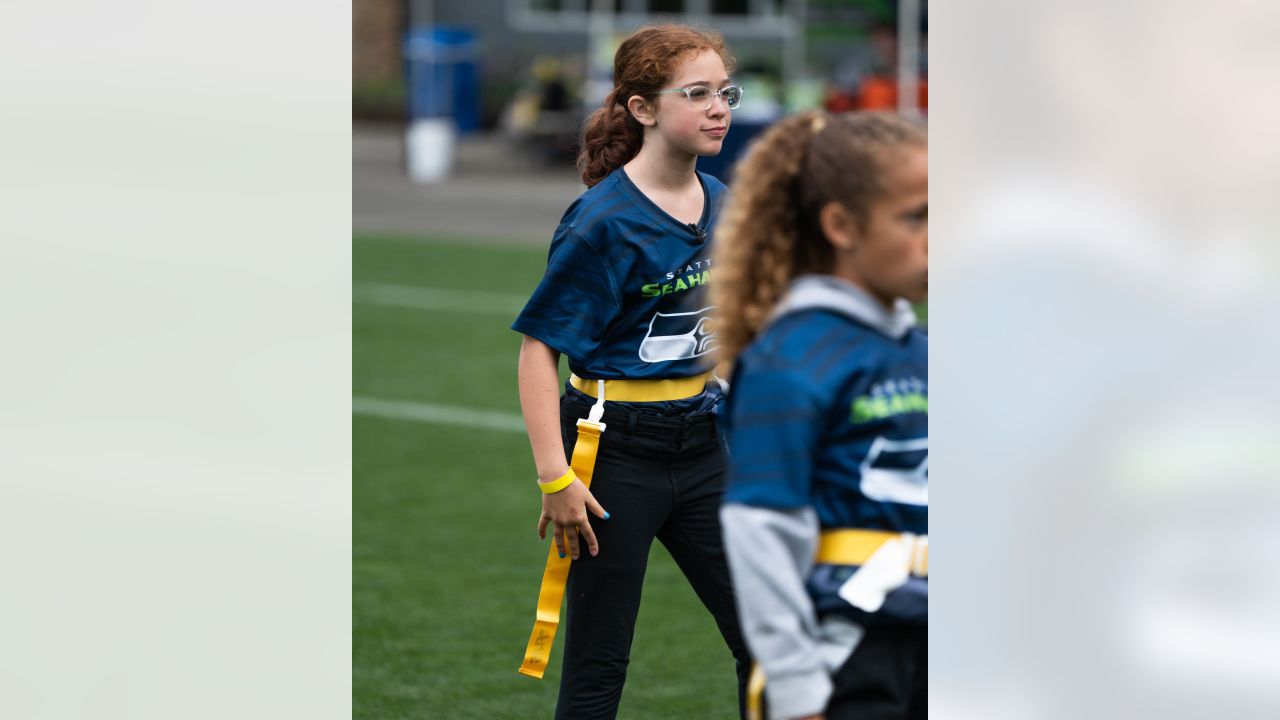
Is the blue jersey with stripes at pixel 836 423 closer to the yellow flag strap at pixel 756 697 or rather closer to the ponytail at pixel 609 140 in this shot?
the yellow flag strap at pixel 756 697

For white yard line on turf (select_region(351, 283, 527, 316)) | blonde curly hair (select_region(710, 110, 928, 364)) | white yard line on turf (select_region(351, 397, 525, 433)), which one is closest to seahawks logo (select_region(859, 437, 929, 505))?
blonde curly hair (select_region(710, 110, 928, 364))

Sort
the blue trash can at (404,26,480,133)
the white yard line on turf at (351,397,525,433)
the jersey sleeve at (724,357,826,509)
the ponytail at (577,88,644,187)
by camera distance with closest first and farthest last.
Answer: the jersey sleeve at (724,357,826,509) < the ponytail at (577,88,644,187) < the white yard line on turf at (351,397,525,433) < the blue trash can at (404,26,480,133)

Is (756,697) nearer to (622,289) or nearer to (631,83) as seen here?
(622,289)

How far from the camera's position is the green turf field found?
5.57m

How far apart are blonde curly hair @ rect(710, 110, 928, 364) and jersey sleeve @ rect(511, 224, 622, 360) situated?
106cm

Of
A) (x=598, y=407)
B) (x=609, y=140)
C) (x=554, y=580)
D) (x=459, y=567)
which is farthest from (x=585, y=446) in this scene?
(x=459, y=567)

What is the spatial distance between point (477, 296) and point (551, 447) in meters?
11.0

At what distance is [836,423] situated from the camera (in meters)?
2.50

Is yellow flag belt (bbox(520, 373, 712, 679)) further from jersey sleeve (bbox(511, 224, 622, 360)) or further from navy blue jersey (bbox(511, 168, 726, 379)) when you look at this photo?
jersey sleeve (bbox(511, 224, 622, 360))

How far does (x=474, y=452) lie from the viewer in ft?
30.4

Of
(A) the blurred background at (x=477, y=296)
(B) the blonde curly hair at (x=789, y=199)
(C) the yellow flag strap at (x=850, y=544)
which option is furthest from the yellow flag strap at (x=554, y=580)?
(C) the yellow flag strap at (x=850, y=544)

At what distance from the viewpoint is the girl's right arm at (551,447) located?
3701 mm
